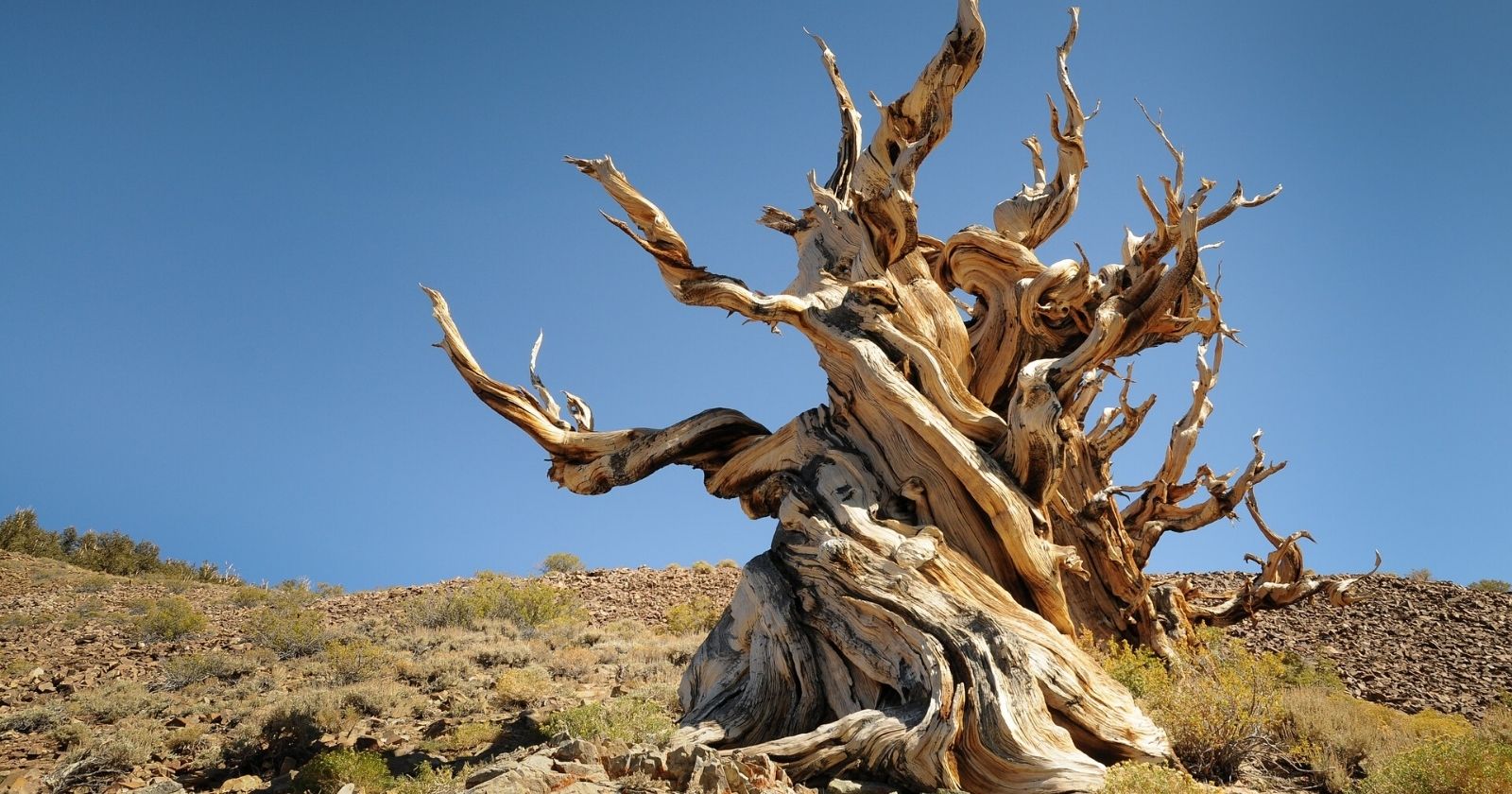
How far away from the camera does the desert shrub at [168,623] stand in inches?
450

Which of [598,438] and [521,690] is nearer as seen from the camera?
[598,438]

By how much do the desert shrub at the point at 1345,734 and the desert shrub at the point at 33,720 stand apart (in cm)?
934

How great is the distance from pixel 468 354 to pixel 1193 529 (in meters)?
7.07

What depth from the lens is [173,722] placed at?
25.5 feet

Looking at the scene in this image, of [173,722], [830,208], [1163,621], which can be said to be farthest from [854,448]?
[173,722]

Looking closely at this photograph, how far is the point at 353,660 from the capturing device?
980 cm

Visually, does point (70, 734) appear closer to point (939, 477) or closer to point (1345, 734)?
point (939, 477)

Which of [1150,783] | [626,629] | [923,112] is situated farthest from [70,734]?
[923,112]

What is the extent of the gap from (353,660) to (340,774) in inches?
169

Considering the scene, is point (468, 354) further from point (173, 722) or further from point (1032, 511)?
point (1032, 511)

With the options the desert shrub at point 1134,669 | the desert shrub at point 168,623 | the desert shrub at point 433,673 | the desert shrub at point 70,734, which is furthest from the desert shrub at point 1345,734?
the desert shrub at point 168,623

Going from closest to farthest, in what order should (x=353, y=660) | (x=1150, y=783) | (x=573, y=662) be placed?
(x=1150, y=783) → (x=353, y=660) → (x=573, y=662)

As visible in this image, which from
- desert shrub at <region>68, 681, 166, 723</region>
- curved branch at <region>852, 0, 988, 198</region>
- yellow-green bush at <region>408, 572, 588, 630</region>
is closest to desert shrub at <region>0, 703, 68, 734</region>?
desert shrub at <region>68, 681, 166, 723</region>

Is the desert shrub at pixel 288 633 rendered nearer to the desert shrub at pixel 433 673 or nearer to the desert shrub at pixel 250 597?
the desert shrub at pixel 433 673
